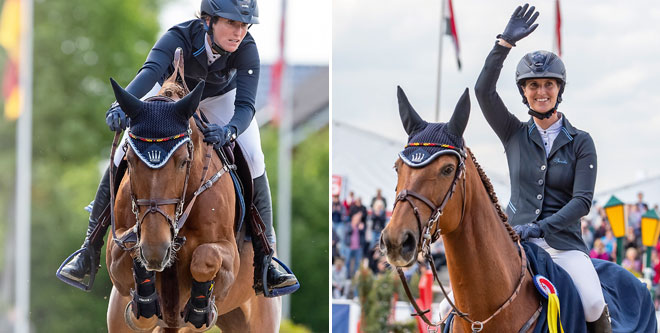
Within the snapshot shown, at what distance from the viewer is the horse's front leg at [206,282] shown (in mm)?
6188

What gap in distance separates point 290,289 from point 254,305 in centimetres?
62

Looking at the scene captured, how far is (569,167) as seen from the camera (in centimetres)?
665

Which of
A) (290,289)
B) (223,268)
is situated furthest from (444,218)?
(290,289)

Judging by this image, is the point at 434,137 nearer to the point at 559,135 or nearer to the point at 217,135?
A: the point at 559,135

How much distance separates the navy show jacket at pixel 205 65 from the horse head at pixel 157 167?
721 mm

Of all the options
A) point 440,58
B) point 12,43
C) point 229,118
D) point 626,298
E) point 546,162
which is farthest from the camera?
point 12,43

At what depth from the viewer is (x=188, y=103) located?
19.9 ft

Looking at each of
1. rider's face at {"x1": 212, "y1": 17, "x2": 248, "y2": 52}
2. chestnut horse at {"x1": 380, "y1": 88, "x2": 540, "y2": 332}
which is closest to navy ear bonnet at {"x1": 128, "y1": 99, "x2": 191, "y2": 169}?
rider's face at {"x1": 212, "y1": 17, "x2": 248, "y2": 52}

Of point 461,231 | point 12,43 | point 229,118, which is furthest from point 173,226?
point 12,43

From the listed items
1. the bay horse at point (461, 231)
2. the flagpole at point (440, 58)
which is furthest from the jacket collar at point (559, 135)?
the flagpole at point (440, 58)

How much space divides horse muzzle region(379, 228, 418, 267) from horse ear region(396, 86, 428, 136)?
0.84 metres

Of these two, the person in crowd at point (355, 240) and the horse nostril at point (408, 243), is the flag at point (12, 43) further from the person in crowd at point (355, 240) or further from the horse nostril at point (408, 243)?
the horse nostril at point (408, 243)

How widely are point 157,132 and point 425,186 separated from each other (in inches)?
67.0

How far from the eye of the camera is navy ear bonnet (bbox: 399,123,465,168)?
221 inches
